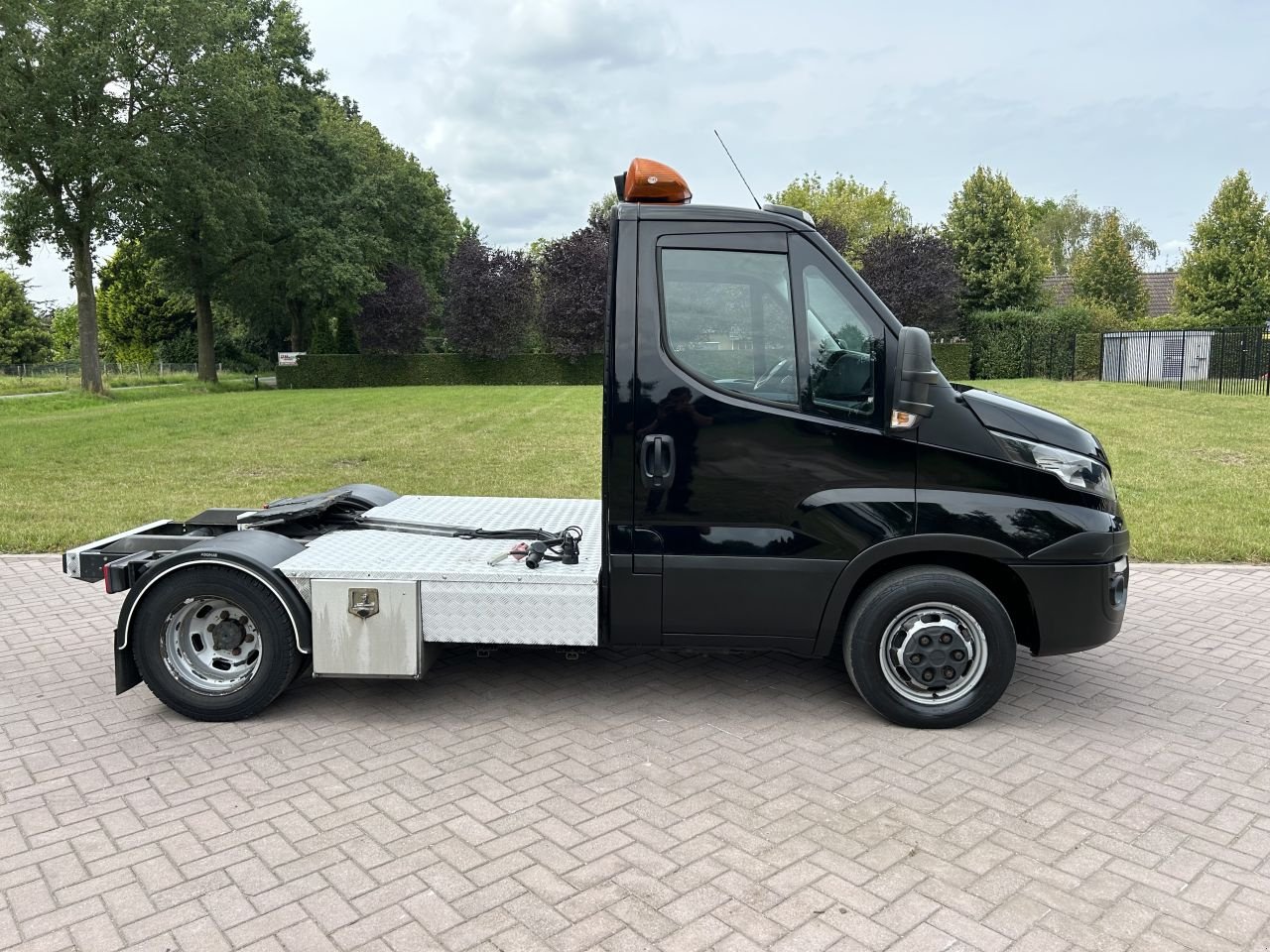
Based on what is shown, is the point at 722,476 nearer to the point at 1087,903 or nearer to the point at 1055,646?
the point at 1055,646

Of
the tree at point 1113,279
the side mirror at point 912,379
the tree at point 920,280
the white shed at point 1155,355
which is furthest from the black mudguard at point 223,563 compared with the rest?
the tree at point 1113,279

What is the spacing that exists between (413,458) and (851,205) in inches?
1811

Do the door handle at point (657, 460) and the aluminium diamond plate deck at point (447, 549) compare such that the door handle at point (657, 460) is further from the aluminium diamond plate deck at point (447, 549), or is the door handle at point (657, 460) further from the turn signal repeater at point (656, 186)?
the turn signal repeater at point (656, 186)

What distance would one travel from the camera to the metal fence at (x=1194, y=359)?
85.6 ft

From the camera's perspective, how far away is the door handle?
444 cm

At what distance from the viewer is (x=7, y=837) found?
356cm

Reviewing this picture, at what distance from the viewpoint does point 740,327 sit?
4.45m

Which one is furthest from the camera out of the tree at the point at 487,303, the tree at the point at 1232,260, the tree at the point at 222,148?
the tree at the point at 487,303

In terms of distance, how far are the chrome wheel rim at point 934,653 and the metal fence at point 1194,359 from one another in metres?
25.1

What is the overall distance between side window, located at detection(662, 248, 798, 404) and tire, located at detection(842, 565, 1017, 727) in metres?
1.11

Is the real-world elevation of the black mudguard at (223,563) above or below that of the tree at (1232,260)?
below

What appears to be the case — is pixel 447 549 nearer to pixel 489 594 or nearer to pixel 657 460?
pixel 489 594

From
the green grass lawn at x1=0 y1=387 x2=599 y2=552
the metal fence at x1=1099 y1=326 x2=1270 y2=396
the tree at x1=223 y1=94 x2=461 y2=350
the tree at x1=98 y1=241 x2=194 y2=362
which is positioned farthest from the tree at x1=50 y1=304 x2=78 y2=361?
the metal fence at x1=1099 y1=326 x2=1270 y2=396

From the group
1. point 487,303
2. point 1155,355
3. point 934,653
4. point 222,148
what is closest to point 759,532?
point 934,653
